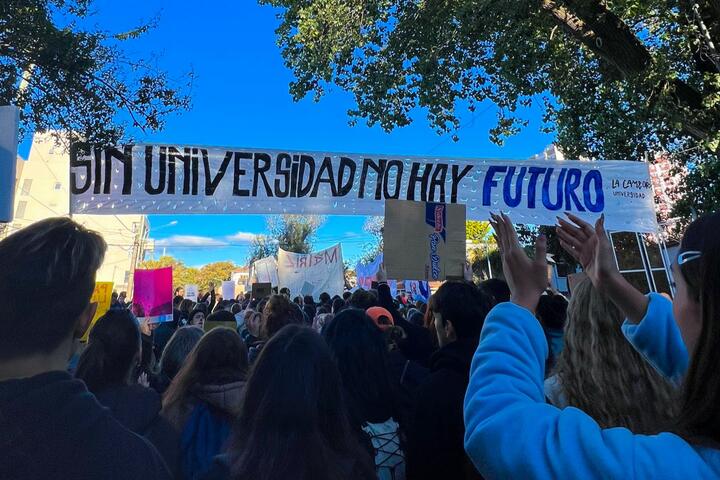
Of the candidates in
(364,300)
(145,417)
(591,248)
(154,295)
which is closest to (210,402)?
(145,417)

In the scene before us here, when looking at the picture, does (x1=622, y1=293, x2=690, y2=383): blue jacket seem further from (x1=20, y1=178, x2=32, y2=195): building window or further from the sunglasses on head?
(x1=20, y1=178, x2=32, y2=195): building window

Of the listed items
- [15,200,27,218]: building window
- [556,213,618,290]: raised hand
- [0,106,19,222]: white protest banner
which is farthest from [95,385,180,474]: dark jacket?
[15,200,27,218]: building window

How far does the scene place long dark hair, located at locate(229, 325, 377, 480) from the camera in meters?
1.62

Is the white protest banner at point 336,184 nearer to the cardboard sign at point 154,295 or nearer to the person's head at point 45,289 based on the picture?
the cardboard sign at point 154,295

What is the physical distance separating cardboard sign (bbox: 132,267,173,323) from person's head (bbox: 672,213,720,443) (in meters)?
7.42

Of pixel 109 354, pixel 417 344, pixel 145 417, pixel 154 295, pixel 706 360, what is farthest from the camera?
pixel 154 295

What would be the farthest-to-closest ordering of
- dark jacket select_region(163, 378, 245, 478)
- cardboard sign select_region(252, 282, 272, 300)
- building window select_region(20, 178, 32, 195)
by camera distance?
1. building window select_region(20, 178, 32, 195)
2. cardboard sign select_region(252, 282, 272, 300)
3. dark jacket select_region(163, 378, 245, 478)

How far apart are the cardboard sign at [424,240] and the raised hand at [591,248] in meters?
3.02

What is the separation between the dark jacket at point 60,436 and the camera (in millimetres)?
986

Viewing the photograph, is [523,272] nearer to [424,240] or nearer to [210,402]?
[210,402]

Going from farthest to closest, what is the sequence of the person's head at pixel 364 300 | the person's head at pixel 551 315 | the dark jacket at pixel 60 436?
1. the person's head at pixel 364 300
2. the person's head at pixel 551 315
3. the dark jacket at pixel 60 436

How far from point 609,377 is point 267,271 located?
19.5 meters

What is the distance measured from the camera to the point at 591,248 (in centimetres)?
134

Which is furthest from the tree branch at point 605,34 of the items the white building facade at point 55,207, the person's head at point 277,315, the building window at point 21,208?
the building window at point 21,208
